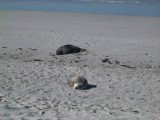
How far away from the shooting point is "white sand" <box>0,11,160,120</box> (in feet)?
23.0

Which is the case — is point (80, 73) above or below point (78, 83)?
below

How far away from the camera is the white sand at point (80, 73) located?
7008 mm

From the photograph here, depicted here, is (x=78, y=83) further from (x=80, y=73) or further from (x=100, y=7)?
(x=100, y=7)

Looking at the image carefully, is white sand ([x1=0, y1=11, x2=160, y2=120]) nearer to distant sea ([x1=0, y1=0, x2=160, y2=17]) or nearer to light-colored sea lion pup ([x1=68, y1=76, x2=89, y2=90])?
light-colored sea lion pup ([x1=68, y1=76, x2=89, y2=90])

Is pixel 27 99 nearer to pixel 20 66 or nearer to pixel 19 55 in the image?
pixel 20 66

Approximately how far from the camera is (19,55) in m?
13.1

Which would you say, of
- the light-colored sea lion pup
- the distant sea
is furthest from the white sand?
the distant sea

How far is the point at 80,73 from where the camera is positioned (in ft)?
33.9

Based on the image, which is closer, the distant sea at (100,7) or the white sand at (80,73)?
the white sand at (80,73)

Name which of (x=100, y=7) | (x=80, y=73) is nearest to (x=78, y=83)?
(x=80, y=73)

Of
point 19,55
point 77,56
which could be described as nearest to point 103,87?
point 77,56

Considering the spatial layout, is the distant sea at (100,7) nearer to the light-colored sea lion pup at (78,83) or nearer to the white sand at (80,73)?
the white sand at (80,73)

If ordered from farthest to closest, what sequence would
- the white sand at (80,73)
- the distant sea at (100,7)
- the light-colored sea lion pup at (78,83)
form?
the distant sea at (100,7), the light-colored sea lion pup at (78,83), the white sand at (80,73)

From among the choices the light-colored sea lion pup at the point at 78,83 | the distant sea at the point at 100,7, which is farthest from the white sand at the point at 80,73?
the distant sea at the point at 100,7
